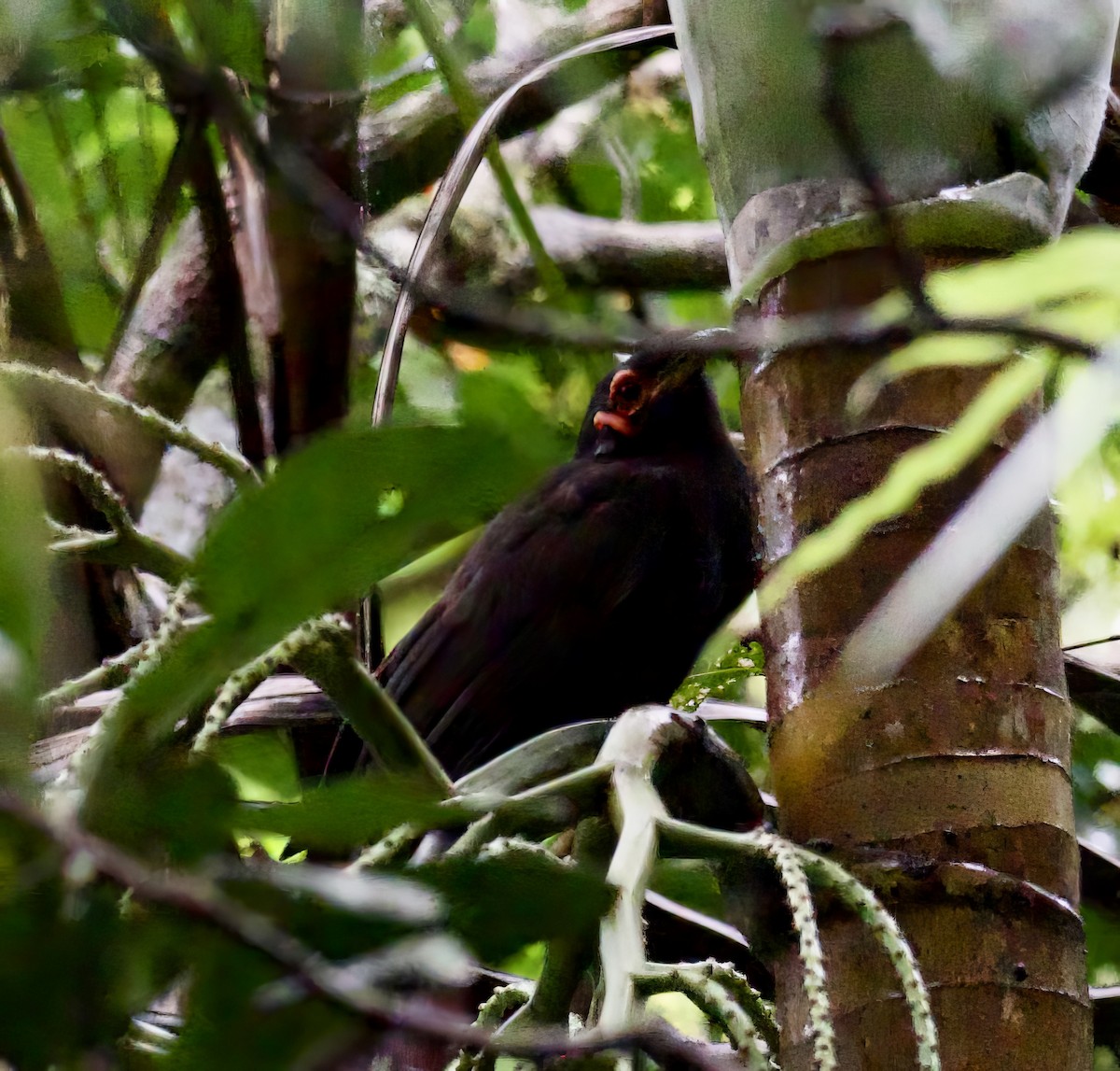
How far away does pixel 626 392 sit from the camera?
7.45 feet

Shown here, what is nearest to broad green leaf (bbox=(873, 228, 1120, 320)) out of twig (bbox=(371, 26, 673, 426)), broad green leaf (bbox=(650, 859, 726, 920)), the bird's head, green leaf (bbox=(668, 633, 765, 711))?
broad green leaf (bbox=(650, 859, 726, 920))

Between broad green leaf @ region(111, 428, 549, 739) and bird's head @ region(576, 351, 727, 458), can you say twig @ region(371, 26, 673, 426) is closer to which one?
bird's head @ region(576, 351, 727, 458)

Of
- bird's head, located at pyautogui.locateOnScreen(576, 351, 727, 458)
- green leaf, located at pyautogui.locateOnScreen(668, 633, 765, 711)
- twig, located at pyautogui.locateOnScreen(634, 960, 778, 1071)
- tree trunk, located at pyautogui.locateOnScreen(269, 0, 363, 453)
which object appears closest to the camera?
twig, located at pyautogui.locateOnScreen(634, 960, 778, 1071)

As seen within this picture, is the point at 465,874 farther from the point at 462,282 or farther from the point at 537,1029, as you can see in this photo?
the point at 462,282

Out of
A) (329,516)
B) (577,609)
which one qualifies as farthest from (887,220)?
(577,609)

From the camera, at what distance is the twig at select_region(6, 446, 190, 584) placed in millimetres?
655

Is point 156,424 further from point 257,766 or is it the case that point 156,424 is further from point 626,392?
point 626,392

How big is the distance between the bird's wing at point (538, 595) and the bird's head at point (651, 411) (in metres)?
0.20

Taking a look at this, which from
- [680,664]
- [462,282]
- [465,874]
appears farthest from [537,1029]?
[462,282]

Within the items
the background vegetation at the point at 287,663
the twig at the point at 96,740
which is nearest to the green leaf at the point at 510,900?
the background vegetation at the point at 287,663

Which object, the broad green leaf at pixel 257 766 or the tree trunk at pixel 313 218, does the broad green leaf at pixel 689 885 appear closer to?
the broad green leaf at pixel 257 766

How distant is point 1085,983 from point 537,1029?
504 mm

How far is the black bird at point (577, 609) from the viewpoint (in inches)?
75.0

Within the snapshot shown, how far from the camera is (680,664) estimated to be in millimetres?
1994
